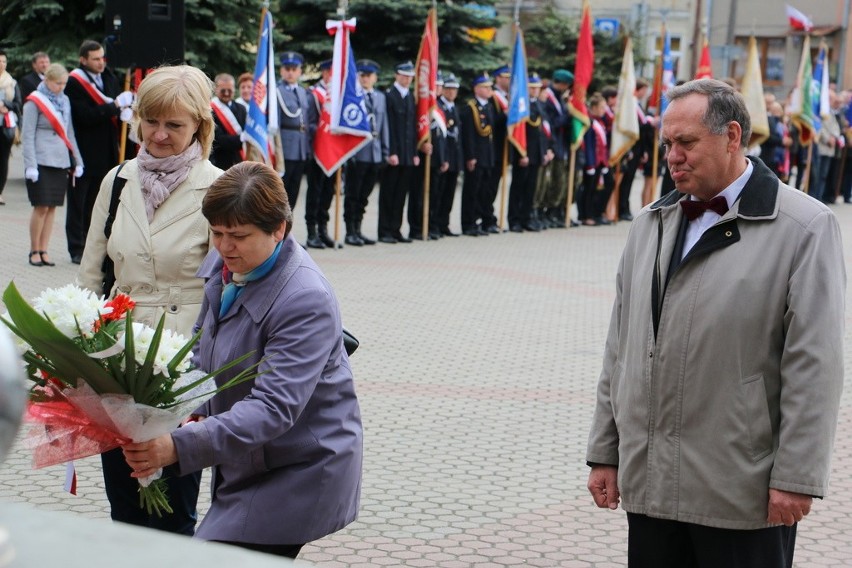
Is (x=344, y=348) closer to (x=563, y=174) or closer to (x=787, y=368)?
(x=787, y=368)

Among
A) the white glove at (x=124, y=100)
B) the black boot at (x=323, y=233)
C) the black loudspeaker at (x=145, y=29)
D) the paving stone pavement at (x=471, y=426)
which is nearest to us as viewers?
the paving stone pavement at (x=471, y=426)

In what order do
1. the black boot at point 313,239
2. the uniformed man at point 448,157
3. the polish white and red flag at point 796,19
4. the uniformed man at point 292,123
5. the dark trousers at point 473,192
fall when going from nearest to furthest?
the uniformed man at point 292,123
the black boot at point 313,239
the uniformed man at point 448,157
the dark trousers at point 473,192
the polish white and red flag at point 796,19

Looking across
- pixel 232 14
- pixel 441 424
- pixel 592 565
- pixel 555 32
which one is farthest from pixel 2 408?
pixel 555 32

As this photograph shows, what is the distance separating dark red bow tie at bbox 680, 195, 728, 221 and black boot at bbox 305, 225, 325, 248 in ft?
40.4

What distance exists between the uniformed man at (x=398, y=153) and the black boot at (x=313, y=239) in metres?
1.22

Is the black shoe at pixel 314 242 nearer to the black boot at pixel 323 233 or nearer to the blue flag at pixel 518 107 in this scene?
the black boot at pixel 323 233

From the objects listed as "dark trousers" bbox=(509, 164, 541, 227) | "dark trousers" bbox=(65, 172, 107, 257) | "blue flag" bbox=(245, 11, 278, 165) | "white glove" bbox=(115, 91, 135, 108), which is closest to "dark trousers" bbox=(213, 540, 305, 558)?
"white glove" bbox=(115, 91, 135, 108)

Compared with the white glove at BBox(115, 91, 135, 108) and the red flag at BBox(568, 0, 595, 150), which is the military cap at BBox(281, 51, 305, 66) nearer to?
the white glove at BBox(115, 91, 135, 108)

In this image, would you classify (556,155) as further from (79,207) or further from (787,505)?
(787,505)

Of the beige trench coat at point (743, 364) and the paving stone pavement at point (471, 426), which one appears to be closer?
the beige trench coat at point (743, 364)

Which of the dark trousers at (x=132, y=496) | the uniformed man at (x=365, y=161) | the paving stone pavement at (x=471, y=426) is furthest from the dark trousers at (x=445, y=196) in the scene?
the dark trousers at (x=132, y=496)

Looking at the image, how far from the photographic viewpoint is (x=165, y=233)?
4.21m

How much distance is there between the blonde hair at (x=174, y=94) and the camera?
411 cm

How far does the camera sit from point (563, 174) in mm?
19891
